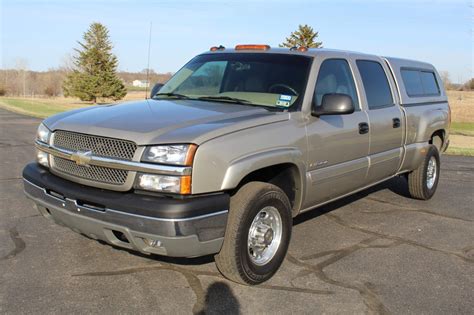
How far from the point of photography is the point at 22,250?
4.36 meters

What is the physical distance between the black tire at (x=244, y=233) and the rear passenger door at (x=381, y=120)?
188 centimetres

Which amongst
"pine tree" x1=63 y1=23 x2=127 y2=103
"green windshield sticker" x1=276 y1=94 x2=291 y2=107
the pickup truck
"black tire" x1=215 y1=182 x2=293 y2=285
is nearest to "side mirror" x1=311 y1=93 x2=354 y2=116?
the pickup truck

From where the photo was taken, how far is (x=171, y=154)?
3244mm

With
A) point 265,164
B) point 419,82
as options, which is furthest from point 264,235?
point 419,82

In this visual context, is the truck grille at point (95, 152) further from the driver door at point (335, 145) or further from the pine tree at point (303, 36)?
the pine tree at point (303, 36)

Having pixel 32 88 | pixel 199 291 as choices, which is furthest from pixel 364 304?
pixel 32 88

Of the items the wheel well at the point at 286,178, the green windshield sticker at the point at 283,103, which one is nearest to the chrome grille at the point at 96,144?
the wheel well at the point at 286,178

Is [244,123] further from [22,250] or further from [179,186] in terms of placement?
[22,250]

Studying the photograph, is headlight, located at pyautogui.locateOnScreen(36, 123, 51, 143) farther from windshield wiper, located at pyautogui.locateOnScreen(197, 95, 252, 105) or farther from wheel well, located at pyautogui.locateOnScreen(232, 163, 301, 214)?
wheel well, located at pyautogui.locateOnScreen(232, 163, 301, 214)

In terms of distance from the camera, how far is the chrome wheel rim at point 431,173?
6.95 metres

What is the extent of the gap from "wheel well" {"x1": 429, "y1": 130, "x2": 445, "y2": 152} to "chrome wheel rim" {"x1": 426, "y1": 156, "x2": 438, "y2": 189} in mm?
301

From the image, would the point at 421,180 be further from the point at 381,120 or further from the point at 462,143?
the point at 462,143

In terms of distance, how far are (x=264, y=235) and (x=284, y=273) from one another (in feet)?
1.48

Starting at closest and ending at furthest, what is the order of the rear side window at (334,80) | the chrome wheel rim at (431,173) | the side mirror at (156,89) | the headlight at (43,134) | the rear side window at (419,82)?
1. the headlight at (43,134)
2. the rear side window at (334,80)
3. the side mirror at (156,89)
4. the rear side window at (419,82)
5. the chrome wheel rim at (431,173)
